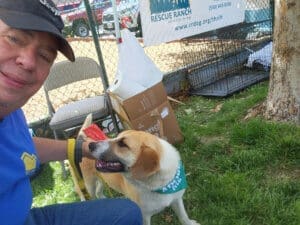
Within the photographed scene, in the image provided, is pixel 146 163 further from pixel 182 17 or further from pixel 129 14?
pixel 129 14

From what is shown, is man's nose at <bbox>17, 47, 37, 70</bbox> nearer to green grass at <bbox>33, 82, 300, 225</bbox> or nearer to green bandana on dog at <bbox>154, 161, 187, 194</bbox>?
green bandana on dog at <bbox>154, 161, 187, 194</bbox>

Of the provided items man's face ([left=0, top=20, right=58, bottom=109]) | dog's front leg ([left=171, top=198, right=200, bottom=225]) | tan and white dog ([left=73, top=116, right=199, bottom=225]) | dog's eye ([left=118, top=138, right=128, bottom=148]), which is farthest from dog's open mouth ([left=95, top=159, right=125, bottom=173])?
man's face ([left=0, top=20, right=58, bottom=109])

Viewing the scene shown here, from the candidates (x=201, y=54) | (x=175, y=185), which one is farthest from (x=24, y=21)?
(x=201, y=54)

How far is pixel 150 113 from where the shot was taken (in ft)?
12.7

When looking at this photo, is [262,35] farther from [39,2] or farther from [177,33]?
[39,2]

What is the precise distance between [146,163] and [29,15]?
131cm

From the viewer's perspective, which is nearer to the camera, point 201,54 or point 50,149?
point 50,149

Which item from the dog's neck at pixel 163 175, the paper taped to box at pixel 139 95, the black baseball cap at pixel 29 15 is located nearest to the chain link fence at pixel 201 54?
the paper taped to box at pixel 139 95

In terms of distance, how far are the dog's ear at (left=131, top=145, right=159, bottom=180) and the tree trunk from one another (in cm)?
191

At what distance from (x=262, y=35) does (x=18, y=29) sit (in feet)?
18.5

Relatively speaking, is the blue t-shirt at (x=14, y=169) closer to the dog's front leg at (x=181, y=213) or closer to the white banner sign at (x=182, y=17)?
the dog's front leg at (x=181, y=213)

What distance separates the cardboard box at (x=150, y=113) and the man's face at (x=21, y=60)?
2.10 m

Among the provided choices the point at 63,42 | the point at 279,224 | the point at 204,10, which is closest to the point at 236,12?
the point at 204,10

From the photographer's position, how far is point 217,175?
11.3 feet
